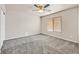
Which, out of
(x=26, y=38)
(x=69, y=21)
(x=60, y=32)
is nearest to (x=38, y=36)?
(x=26, y=38)

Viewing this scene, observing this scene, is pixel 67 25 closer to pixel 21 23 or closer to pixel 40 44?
pixel 40 44

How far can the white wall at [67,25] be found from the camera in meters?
1.55

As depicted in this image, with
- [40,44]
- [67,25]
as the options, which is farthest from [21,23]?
[67,25]

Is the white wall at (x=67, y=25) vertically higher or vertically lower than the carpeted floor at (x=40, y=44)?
higher

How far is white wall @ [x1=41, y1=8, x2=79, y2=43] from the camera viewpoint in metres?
1.55

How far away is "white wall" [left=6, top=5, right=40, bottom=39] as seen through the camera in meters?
1.52

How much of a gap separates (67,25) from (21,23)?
3.03 ft

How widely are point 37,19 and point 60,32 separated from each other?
1.74 ft

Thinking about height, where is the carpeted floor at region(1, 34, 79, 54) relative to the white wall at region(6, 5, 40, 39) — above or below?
below

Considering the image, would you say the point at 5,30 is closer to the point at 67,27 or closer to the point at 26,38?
the point at 26,38

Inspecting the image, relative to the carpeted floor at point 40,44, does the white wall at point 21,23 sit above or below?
above

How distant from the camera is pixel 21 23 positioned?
5.28ft

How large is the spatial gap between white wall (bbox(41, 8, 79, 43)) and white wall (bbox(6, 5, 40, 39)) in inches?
5.7

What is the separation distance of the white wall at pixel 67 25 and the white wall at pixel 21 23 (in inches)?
5.7
